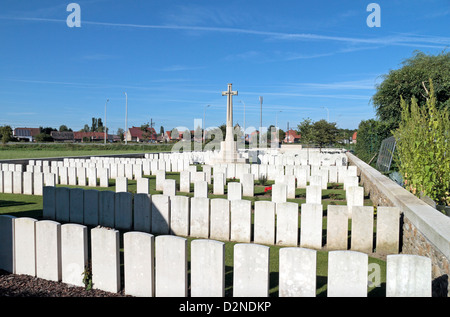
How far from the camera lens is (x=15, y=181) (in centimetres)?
1091

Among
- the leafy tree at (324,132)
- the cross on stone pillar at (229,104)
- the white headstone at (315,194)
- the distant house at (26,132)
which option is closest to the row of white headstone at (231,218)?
the white headstone at (315,194)

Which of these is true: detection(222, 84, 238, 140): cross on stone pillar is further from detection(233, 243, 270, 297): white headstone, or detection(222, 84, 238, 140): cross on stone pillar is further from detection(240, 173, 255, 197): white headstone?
detection(233, 243, 270, 297): white headstone

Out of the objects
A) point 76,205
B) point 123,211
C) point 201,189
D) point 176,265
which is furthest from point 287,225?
point 76,205

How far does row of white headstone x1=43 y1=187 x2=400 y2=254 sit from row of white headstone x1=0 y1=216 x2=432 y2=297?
2359mm

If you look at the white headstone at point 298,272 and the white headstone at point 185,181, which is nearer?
the white headstone at point 298,272

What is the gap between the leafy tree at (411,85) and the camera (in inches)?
935

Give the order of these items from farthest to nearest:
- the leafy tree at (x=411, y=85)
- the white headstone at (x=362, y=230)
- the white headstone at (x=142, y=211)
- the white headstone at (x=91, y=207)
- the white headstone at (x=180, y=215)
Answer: the leafy tree at (x=411, y=85)
the white headstone at (x=91, y=207)
the white headstone at (x=142, y=211)
the white headstone at (x=180, y=215)
the white headstone at (x=362, y=230)

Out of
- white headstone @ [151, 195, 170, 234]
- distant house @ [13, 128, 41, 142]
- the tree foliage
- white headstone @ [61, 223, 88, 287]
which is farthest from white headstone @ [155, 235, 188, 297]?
distant house @ [13, 128, 41, 142]

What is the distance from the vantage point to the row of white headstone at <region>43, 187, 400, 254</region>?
18.1 feet

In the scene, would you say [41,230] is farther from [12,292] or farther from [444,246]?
[444,246]

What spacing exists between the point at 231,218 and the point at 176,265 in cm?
253

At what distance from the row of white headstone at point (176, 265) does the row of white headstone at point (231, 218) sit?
236cm

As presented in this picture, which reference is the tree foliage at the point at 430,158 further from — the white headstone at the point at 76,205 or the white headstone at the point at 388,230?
the white headstone at the point at 76,205

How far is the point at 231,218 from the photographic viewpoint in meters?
6.09
